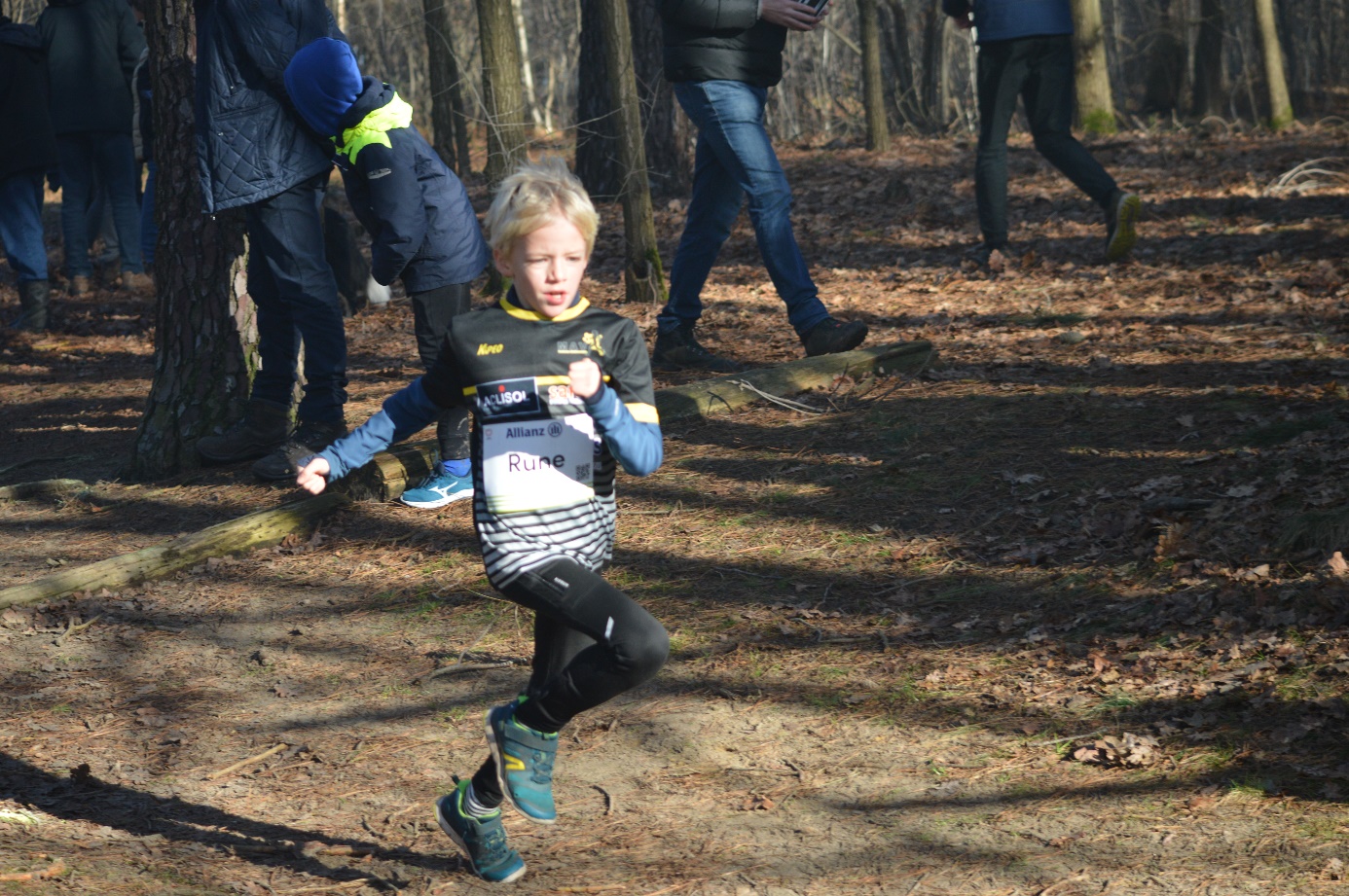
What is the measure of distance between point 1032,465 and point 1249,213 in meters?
6.75

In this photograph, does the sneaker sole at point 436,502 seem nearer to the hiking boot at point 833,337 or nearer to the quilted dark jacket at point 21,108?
the hiking boot at point 833,337

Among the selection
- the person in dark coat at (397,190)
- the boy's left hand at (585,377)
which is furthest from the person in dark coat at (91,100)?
the boy's left hand at (585,377)

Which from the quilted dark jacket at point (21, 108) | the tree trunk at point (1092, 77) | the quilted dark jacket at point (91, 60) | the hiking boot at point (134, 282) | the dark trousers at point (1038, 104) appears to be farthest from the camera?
the tree trunk at point (1092, 77)

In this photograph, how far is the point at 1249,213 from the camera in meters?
11.1

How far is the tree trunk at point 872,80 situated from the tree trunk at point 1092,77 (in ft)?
7.70

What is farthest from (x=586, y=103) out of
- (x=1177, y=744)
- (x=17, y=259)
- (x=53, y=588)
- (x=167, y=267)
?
(x=1177, y=744)

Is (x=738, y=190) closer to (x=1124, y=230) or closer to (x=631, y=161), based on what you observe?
(x=631, y=161)

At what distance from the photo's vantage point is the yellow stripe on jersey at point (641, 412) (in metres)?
2.97

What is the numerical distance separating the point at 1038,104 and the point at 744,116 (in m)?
3.59

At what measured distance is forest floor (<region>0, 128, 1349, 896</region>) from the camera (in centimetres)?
320

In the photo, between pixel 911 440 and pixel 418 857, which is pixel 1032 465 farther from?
pixel 418 857

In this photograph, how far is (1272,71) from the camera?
16.1m

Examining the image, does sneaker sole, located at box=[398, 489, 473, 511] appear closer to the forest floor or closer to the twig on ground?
the forest floor

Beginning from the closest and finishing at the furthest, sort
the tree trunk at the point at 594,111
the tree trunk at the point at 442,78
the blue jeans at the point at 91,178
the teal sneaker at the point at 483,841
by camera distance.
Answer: the teal sneaker at the point at 483,841
the blue jeans at the point at 91,178
the tree trunk at the point at 594,111
the tree trunk at the point at 442,78
